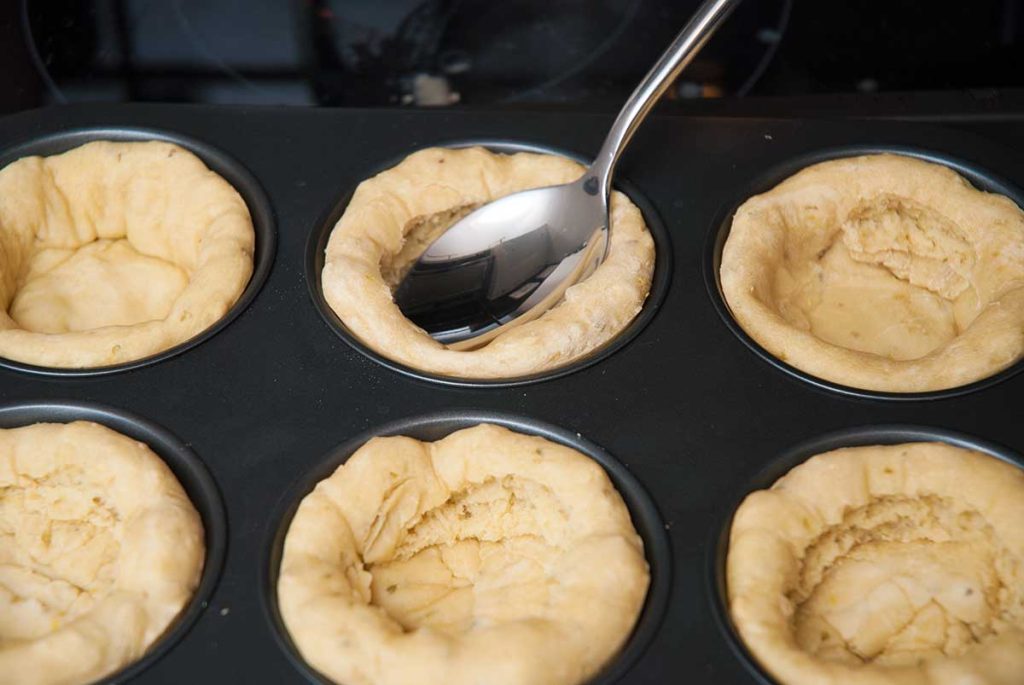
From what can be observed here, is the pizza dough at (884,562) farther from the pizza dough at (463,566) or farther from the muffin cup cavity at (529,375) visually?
the muffin cup cavity at (529,375)

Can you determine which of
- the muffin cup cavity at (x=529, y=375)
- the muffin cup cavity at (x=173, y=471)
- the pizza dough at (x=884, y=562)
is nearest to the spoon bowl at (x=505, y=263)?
the muffin cup cavity at (x=529, y=375)

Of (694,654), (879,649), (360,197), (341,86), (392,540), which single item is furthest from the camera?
(341,86)

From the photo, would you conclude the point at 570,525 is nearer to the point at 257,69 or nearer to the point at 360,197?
the point at 360,197

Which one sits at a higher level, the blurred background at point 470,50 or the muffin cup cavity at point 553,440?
the blurred background at point 470,50

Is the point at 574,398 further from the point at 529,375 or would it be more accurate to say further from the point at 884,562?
the point at 884,562

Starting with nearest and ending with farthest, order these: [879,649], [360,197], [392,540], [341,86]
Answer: [879,649] < [392,540] < [360,197] < [341,86]

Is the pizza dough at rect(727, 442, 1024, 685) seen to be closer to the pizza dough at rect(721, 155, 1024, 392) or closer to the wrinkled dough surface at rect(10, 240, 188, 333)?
the pizza dough at rect(721, 155, 1024, 392)

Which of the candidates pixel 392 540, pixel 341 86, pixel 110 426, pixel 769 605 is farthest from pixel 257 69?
pixel 769 605
